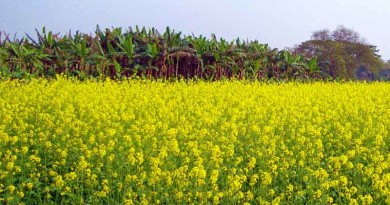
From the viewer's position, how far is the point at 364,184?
23.5ft

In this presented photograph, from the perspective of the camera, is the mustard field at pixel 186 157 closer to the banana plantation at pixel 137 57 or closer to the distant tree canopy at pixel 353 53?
the banana plantation at pixel 137 57

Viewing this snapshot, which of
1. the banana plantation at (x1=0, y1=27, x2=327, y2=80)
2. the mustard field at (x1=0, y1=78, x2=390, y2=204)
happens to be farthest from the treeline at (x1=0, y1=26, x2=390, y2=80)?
the mustard field at (x1=0, y1=78, x2=390, y2=204)

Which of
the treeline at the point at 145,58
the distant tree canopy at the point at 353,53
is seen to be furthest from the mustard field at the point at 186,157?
the distant tree canopy at the point at 353,53

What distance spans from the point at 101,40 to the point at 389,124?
12618 millimetres

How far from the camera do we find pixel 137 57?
66.1ft

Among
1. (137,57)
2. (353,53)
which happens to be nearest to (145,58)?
(137,57)

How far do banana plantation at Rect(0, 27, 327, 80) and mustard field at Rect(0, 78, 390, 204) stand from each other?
5840 millimetres

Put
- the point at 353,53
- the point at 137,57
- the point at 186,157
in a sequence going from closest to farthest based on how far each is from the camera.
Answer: the point at 186,157, the point at 137,57, the point at 353,53

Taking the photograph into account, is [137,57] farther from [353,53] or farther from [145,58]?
[353,53]

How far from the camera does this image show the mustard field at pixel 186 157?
607cm

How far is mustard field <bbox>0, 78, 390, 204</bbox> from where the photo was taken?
6074 millimetres

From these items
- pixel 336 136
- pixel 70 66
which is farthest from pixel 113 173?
pixel 70 66

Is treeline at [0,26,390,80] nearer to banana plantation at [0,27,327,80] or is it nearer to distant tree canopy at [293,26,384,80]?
banana plantation at [0,27,327,80]

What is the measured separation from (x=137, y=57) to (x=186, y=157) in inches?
541
